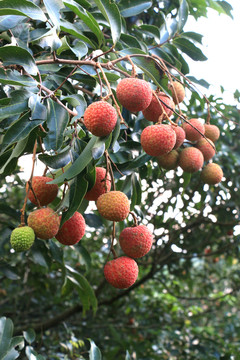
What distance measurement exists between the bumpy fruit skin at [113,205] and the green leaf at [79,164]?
10 cm

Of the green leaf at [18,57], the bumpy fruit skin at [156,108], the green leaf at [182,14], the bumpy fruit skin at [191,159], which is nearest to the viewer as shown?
the green leaf at [18,57]

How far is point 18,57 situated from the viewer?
0.90m

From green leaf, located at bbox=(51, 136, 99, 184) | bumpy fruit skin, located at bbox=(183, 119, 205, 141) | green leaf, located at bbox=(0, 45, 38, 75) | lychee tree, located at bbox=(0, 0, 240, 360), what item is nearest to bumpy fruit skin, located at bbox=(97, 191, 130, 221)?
lychee tree, located at bbox=(0, 0, 240, 360)

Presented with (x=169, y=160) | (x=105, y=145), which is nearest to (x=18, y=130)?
(x=105, y=145)

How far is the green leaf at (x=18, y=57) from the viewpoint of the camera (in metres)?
0.89

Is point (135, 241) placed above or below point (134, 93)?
below

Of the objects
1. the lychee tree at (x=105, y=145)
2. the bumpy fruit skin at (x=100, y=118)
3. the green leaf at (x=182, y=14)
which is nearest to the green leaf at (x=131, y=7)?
the lychee tree at (x=105, y=145)

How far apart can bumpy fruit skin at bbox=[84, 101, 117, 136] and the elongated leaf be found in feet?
0.41

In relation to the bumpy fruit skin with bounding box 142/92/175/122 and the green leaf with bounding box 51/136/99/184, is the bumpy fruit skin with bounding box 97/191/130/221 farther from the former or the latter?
the bumpy fruit skin with bounding box 142/92/175/122

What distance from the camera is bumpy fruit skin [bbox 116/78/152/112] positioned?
33.9 inches

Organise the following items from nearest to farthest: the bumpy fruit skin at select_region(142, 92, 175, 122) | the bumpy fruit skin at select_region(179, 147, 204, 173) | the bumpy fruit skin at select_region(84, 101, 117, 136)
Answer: the bumpy fruit skin at select_region(84, 101, 117, 136), the bumpy fruit skin at select_region(142, 92, 175, 122), the bumpy fruit skin at select_region(179, 147, 204, 173)

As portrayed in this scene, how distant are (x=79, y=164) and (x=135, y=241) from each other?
0.26 m

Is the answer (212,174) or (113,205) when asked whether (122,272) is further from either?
(212,174)

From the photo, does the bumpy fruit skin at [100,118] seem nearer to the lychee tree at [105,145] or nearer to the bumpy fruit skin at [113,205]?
the lychee tree at [105,145]
